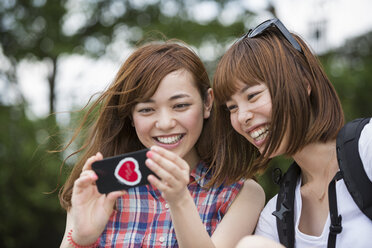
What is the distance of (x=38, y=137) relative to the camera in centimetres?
674

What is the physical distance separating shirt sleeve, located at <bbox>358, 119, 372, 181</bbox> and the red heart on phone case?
3.51 ft

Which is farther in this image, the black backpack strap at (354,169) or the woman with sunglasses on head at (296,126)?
the woman with sunglasses on head at (296,126)

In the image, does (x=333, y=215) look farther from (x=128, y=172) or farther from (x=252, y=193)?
(x=128, y=172)

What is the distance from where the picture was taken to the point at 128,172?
73.8 inches

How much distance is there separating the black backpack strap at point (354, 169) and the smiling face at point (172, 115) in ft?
2.71

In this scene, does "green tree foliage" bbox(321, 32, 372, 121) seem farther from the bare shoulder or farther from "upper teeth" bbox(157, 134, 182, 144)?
"upper teeth" bbox(157, 134, 182, 144)

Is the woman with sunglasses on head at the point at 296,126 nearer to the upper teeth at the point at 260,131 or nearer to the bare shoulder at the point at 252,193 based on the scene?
the upper teeth at the point at 260,131

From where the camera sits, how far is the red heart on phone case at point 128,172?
1842 millimetres

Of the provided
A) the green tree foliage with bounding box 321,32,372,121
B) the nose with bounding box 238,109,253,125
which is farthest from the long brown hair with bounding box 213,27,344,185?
the green tree foliage with bounding box 321,32,372,121

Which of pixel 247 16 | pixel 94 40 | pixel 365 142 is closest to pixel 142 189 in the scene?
pixel 365 142

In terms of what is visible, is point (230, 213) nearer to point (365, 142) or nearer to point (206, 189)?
point (206, 189)

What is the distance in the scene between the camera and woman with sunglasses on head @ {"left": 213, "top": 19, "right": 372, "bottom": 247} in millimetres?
2113

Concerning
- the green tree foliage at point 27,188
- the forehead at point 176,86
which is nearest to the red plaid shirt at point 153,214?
the forehead at point 176,86

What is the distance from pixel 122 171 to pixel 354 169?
1101mm
